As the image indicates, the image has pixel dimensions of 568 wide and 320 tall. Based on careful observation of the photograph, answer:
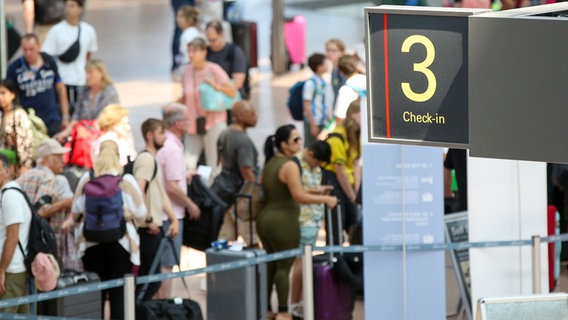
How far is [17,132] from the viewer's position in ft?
37.9

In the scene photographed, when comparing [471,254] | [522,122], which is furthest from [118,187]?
[522,122]

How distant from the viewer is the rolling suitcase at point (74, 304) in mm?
9109

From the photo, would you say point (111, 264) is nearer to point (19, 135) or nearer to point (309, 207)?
point (309, 207)

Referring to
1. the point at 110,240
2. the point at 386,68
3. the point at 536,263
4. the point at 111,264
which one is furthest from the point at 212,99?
the point at 386,68

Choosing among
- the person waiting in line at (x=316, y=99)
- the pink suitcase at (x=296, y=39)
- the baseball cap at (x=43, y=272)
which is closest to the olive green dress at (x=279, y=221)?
the baseball cap at (x=43, y=272)

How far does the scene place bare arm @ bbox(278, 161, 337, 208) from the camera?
1027cm

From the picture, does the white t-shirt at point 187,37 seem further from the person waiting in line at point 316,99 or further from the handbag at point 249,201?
the handbag at point 249,201

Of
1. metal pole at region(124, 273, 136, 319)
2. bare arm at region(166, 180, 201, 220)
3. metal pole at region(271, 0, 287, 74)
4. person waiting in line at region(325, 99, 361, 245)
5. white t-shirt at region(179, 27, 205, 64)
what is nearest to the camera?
metal pole at region(124, 273, 136, 319)

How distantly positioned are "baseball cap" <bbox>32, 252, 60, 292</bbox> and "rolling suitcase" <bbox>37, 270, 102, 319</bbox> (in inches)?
4.0

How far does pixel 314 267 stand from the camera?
33.4 feet

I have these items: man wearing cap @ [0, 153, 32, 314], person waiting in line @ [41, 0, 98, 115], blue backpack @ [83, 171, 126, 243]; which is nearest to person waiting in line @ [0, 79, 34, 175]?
blue backpack @ [83, 171, 126, 243]

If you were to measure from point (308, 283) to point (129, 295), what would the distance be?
1414 mm

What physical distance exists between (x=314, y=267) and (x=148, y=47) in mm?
13944

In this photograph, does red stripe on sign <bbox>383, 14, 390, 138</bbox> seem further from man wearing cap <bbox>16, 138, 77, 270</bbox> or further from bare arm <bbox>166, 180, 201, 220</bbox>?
bare arm <bbox>166, 180, 201, 220</bbox>
